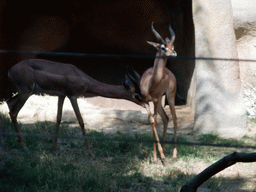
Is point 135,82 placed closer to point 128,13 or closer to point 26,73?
point 26,73

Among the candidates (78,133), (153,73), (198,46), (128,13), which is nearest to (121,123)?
(78,133)

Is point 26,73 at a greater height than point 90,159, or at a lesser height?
greater

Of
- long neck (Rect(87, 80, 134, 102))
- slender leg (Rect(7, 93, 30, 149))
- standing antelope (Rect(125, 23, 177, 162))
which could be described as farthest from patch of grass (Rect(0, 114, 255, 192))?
long neck (Rect(87, 80, 134, 102))

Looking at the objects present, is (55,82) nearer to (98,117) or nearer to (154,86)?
(154,86)

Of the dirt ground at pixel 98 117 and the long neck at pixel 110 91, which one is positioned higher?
the long neck at pixel 110 91

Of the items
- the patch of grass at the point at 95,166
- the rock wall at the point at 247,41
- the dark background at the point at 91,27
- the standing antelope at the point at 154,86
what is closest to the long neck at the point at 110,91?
the standing antelope at the point at 154,86

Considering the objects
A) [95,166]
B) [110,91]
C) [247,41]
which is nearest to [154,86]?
[110,91]

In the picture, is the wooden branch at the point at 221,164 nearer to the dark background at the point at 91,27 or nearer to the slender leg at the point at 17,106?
the slender leg at the point at 17,106

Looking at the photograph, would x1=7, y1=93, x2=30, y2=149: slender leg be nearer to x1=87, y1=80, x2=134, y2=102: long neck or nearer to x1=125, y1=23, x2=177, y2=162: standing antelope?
x1=87, y1=80, x2=134, y2=102: long neck

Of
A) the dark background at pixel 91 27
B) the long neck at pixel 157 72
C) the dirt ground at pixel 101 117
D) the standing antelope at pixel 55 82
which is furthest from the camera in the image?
the dark background at pixel 91 27

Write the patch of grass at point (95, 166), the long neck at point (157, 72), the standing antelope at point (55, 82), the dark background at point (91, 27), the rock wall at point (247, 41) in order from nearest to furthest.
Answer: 1. the patch of grass at point (95, 166)
2. the long neck at point (157, 72)
3. the standing antelope at point (55, 82)
4. the rock wall at point (247, 41)
5. the dark background at point (91, 27)

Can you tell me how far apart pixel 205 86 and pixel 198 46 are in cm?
75

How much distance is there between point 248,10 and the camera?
7551 mm

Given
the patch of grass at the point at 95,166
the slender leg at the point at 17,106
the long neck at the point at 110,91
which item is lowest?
the patch of grass at the point at 95,166
